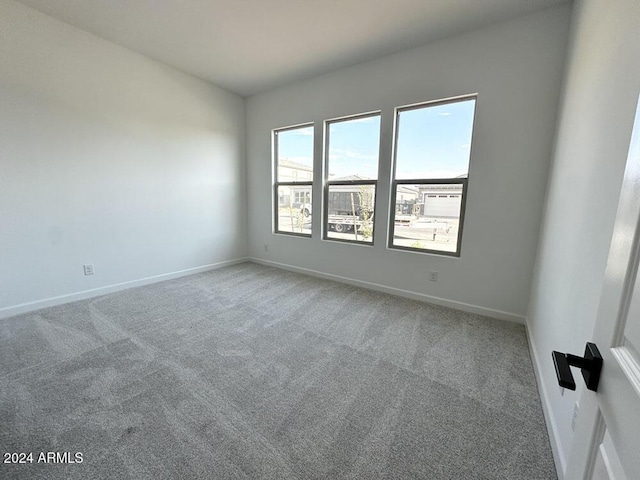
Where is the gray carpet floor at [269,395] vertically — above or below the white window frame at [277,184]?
below

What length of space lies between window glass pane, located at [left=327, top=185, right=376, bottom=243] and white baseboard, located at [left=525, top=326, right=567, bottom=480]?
6.78 ft

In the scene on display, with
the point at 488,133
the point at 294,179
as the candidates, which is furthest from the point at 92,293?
the point at 488,133

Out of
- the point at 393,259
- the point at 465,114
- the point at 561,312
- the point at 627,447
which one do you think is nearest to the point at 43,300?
the point at 393,259

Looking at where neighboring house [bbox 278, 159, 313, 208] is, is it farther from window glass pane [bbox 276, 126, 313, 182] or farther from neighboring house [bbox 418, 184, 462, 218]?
neighboring house [bbox 418, 184, 462, 218]

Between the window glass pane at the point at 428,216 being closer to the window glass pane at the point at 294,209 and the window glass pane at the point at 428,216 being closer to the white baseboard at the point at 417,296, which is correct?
the white baseboard at the point at 417,296

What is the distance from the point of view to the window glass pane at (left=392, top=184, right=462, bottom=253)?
9.62ft

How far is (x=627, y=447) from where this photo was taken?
0.44 m

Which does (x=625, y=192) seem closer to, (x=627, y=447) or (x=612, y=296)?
(x=612, y=296)

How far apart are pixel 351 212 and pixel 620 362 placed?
10.7 ft

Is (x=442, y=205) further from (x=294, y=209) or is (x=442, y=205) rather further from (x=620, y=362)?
(x=620, y=362)

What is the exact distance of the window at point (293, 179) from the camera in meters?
4.03

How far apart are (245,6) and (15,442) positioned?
3400 millimetres

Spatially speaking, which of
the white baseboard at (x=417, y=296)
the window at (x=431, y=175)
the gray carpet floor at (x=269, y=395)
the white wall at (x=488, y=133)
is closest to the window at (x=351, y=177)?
the white wall at (x=488, y=133)

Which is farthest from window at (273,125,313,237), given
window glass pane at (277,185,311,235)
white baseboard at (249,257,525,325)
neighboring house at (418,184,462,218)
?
neighboring house at (418,184,462,218)
